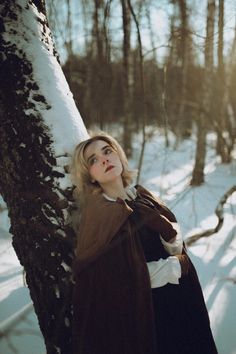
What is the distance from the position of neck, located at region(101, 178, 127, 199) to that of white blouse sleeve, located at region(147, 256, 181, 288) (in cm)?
42

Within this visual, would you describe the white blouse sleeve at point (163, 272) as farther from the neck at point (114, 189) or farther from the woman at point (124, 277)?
the neck at point (114, 189)

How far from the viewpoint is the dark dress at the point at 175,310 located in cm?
157

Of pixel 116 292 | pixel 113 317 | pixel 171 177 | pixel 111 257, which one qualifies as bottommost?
pixel 171 177

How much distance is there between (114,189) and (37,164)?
0.48m

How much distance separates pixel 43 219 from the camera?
4.61 feet

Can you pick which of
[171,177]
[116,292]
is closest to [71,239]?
[116,292]

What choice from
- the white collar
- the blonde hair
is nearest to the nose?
the blonde hair

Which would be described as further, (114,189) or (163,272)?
(114,189)

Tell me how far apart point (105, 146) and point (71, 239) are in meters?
0.54

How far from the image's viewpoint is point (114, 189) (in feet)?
5.60

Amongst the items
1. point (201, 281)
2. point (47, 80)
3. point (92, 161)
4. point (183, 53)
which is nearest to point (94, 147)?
point (92, 161)

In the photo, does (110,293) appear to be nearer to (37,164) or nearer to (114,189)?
(114,189)

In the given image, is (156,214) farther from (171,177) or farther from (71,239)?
(171,177)

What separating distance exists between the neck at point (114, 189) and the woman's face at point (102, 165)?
0.02 metres
